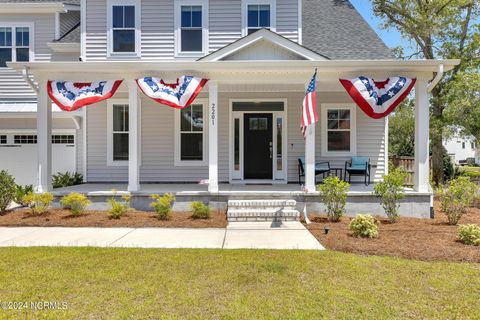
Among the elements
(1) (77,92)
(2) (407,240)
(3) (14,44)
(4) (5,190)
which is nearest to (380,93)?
(2) (407,240)

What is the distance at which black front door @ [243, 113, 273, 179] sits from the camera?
1127 cm

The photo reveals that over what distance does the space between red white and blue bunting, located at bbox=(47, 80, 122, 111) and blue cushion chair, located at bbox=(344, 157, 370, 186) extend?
23.0 ft

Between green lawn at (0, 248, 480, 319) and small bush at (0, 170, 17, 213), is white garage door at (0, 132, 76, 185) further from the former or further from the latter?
green lawn at (0, 248, 480, 319)

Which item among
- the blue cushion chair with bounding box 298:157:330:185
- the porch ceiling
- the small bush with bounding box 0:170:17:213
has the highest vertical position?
the porch ceiling

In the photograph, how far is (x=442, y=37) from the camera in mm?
15398

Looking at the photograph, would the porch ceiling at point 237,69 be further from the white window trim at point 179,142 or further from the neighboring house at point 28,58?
the neighboring house at point 28,58

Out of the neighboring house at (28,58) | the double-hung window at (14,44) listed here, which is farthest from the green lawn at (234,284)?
the double-hung window at (14,44)

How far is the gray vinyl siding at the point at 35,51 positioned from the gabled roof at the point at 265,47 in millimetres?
6879

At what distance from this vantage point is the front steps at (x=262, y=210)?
7.77 m

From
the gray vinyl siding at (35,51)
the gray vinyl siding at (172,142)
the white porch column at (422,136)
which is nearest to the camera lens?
the white porch column at (422,136)

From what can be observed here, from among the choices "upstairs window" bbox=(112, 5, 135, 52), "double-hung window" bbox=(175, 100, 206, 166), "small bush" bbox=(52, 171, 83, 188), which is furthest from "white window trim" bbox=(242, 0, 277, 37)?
"small bush" bbox=(52, 171, 83, 188)

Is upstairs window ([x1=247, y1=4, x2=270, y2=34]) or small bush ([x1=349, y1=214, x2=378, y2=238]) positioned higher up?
upstairs window ([x1=247, y1=4, x2=270, y2=34])

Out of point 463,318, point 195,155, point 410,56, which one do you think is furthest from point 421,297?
point 410,56

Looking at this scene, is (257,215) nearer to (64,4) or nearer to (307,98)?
(307,98)
